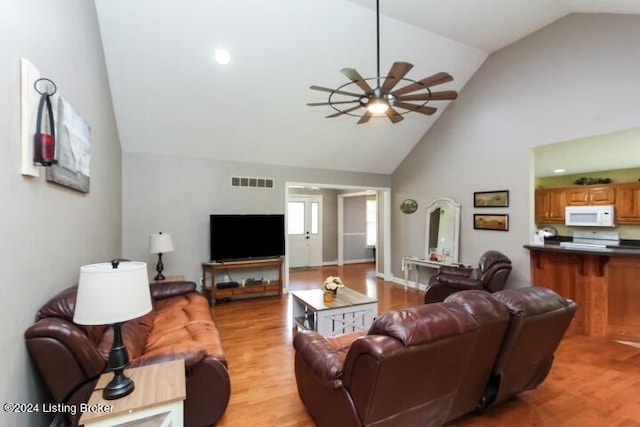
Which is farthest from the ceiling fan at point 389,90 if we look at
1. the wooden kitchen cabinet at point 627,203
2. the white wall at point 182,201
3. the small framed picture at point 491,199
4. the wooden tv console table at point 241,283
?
the wooden kitchen cabinet at point 627,203

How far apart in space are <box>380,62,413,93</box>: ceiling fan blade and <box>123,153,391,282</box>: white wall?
3.51m

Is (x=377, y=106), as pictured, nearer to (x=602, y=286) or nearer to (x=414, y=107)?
(x=414, y=107)

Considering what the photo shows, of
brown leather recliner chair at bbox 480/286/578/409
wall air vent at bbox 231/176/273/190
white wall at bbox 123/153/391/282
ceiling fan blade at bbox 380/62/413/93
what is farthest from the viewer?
wall air vent at bbox 231/176/273/190

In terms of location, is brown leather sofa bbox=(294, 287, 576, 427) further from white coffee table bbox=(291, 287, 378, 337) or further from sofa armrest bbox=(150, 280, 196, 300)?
sofa armrest bbox=(150, 280, 196, 300)

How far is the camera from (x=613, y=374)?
275cm

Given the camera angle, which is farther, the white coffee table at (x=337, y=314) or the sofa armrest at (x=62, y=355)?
the white coffee table at (x=337, y=314)

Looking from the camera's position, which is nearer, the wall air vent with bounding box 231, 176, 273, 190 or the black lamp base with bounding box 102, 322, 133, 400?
the black lamp base with bounding box 102, 322, 133, 400

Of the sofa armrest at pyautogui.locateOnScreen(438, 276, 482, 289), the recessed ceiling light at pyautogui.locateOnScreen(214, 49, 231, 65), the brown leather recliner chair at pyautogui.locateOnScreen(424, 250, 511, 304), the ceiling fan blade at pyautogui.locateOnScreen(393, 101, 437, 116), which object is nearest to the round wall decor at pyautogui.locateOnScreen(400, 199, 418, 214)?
the brown leather recliner chair at pyautogui.locateOnScreen(424, 250, 511, 304)

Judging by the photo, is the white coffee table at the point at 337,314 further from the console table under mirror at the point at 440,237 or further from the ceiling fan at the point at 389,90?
the console table under mirror at the point at 440,237

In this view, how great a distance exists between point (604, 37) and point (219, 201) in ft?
19.0

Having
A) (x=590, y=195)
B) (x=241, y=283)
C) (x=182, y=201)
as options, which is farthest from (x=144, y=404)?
(x=590, y=195)

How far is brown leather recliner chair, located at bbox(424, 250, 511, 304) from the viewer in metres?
4.07

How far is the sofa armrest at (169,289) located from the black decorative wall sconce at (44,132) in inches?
88.4

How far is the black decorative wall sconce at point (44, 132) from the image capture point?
1650 mm
